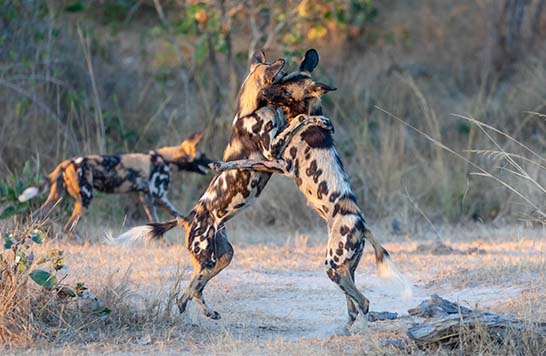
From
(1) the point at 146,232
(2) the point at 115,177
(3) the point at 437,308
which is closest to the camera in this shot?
(3) the point at 437,308

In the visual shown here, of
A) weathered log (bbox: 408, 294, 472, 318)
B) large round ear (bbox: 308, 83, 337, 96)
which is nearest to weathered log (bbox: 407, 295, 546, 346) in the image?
weathered log (bbox: 408, 294, 472, 318)

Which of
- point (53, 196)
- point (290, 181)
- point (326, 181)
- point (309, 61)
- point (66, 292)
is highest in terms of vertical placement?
point (309, 61)

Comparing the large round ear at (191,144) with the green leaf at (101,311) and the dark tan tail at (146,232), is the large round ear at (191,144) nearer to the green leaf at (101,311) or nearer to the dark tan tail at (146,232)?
the dark tan tail at (146,232)

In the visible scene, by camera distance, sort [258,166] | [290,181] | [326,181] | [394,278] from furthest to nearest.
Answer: [290,181], [258,166], [326,181], [394,278]

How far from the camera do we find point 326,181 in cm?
571

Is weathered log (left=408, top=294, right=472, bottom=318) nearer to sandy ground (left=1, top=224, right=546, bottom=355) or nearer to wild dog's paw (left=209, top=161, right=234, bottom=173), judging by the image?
sandy ground (left=1, top=224, right=546, bottom=355)

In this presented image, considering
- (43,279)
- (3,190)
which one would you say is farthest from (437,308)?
(3,190)

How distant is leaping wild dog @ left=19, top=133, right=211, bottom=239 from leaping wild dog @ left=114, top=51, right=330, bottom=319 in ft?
7.74

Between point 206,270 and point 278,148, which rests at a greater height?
point 278,148

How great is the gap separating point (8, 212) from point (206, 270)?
10.1 ft

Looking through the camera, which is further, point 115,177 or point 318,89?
point 115,177

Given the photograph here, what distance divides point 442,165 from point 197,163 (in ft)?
8.31

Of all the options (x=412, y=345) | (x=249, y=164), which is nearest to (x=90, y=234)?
(x=249, y=164)

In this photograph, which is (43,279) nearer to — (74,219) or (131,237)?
(131,237)
